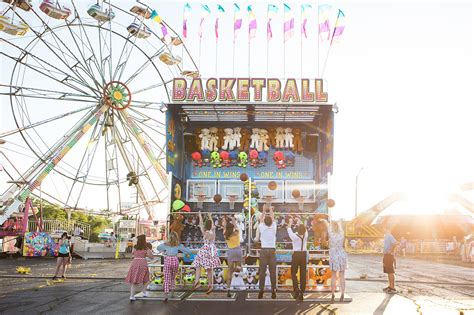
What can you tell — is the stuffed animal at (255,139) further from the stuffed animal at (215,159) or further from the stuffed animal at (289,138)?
the stuffed animal at (215,159)

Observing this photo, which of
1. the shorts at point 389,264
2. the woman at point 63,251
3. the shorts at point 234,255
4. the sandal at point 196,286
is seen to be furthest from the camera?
the woman at point 63,251

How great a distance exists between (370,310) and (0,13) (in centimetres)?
2392

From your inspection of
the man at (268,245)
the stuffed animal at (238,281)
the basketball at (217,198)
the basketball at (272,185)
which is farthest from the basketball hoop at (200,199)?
the man at (268,245)

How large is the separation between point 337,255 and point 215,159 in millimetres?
4869

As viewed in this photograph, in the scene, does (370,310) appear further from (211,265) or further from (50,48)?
(50,48)

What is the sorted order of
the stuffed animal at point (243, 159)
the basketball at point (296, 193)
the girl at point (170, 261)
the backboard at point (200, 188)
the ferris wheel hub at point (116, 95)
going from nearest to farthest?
1. the girl at point (170, 261)
2. the basketball at point (296, 193)
3. the backboard at point (200, 188)
4. the stuffed animal at point (243, 159)
5. the ferris wheel hub at point (116, 95)

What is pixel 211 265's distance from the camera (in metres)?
11.2

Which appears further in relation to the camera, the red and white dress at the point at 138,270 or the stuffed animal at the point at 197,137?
the stuffed animal at the point at 197,137

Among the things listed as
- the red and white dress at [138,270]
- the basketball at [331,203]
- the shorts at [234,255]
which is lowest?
the red and white dress at [138,270]

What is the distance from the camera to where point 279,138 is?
46.8 ft

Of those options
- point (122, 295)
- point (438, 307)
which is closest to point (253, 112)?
point (122, 295)

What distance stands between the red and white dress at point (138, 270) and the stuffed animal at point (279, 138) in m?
5.35

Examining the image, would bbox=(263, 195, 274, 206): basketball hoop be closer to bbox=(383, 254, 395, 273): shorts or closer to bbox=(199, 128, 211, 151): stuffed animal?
bbox=(199, 128, 211, 151): stuffed animal

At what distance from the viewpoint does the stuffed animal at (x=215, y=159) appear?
46.0ft
